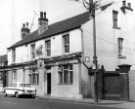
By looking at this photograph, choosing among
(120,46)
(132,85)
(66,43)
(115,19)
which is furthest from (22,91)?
(115,19)

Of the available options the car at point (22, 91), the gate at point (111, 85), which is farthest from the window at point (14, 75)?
the gate at point (111, 85)

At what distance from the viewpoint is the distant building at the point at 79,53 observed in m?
27.6

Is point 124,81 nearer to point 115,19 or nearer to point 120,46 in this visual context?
point 120,46

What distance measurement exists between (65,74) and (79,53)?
11.3 feet

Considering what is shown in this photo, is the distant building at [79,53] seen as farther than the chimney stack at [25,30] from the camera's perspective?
No

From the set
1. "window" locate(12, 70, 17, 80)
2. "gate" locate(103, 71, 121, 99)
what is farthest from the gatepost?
"window" locate(12, 70, 17, 80)

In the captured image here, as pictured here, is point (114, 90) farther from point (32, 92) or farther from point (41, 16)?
point (41, 16)

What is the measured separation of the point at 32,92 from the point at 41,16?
38.7 feet

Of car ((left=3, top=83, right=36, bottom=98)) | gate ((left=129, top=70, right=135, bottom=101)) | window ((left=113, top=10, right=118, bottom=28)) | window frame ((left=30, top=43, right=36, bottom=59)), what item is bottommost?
car ((left=3, top=83, right=36, bottom=98))

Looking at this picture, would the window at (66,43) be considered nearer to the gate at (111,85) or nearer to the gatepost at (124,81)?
the gate at (111,85)

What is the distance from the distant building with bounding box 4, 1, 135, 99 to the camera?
1087 inches

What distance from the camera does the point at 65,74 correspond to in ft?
97.9

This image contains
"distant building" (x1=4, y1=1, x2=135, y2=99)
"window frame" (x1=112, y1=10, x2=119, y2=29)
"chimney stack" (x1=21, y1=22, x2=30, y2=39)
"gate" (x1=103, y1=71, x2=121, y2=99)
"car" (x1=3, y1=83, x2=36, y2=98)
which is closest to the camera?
"gate" (x1=103, y1=71, x2=121, y2=99)

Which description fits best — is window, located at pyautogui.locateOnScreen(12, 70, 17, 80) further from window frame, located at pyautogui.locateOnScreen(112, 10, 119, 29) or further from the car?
window frame, located at pyautogui.locateOnScreen(112, 10, 119, 29)
